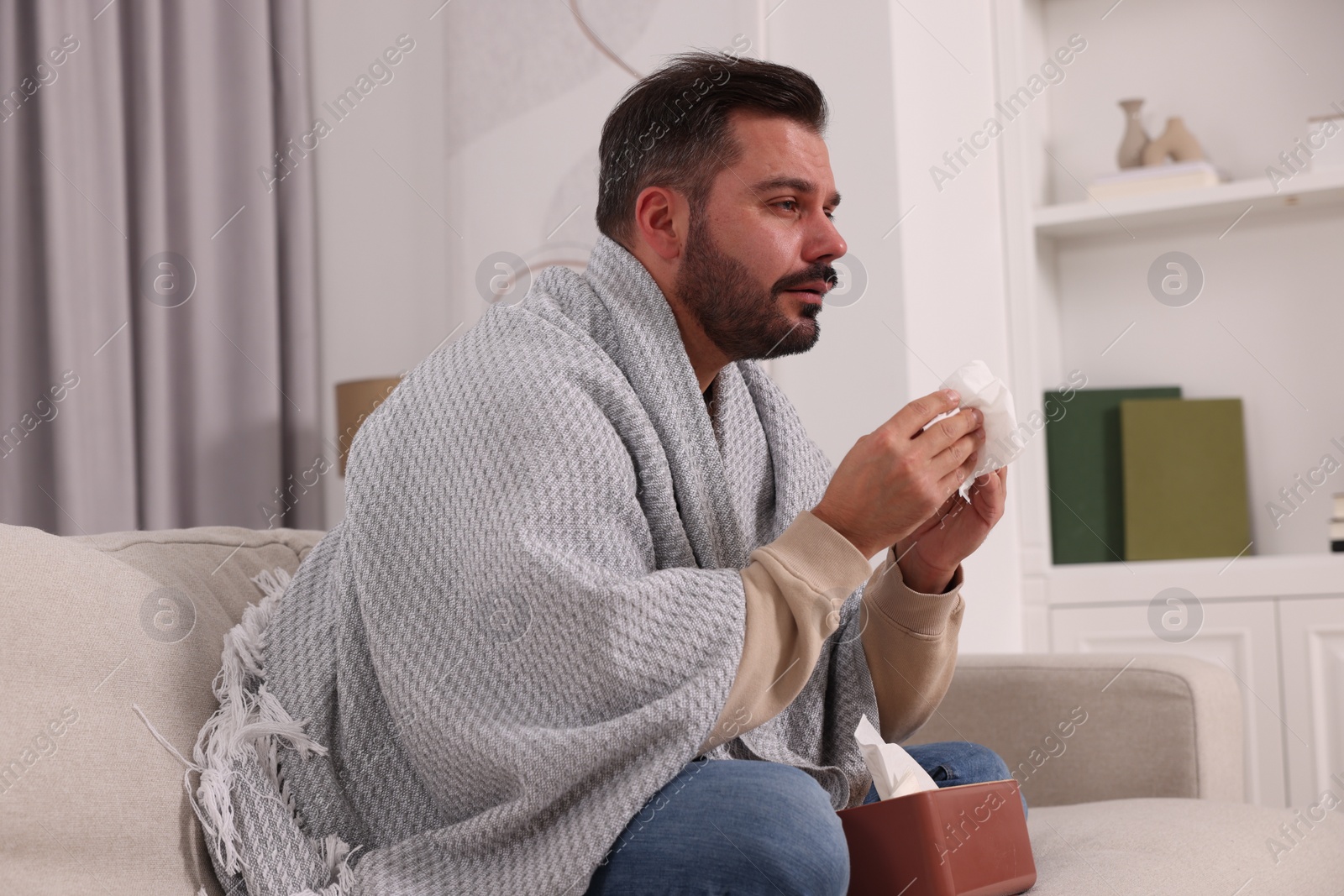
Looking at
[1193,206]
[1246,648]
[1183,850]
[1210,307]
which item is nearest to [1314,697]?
[1246,648]

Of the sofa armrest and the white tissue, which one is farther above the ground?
the white tissue

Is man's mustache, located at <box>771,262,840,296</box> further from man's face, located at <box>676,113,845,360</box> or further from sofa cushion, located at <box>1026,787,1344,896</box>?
sofa cushion, located at <box>1026,787,1344,896</box>

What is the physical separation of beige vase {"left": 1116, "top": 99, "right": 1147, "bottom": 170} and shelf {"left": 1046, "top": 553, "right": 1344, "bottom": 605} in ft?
2.55

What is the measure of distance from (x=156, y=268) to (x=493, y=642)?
1587 mm

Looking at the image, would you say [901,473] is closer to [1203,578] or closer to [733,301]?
[733,301]

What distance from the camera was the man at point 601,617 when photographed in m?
0.85

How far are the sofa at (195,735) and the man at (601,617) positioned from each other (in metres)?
0.05

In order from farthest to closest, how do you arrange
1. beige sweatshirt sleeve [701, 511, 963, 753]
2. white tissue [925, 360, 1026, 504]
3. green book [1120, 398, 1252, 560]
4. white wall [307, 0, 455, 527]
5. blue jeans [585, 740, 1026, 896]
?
white wall [307, 0, 455, 527], green book [1120, 398, 1252, 560], white tissue [925, 360, 1026, 504], beige sweatshirt sleeve [701, 511, 963, 753], blue jeans [585, 740, 1026, 896]

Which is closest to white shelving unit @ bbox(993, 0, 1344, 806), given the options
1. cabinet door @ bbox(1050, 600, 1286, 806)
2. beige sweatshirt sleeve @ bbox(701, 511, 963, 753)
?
cabinet door @ bbox(1050, 600, 1286, 806)

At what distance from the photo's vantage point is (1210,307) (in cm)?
241

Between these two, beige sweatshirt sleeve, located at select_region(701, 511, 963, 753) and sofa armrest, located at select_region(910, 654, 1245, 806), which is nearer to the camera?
beige sweatshirt sleeve, located at select_region(701, 511, 963, 753)

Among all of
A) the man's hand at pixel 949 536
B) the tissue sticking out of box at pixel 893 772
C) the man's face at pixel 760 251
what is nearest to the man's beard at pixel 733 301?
the man's face at pixel 760 251

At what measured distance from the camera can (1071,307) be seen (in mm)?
2535

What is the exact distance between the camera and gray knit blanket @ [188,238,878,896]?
0.86m
